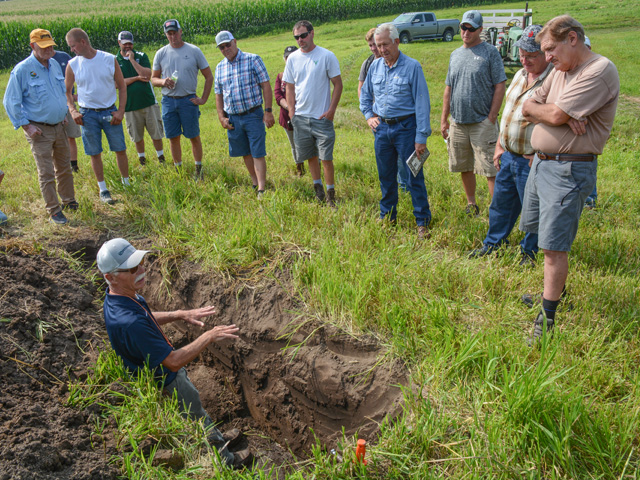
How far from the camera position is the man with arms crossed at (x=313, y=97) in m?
5.99

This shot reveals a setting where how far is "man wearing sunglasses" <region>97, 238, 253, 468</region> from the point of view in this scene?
10.8 feet

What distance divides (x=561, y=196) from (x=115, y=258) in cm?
310

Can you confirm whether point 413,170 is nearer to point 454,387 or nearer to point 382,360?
point 382,360

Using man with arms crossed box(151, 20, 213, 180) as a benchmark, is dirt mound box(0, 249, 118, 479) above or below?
below

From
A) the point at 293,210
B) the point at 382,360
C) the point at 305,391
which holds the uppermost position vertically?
the point at 293,210

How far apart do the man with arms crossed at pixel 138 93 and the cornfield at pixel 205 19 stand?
23.9 metres

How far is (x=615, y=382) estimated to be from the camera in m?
3.10

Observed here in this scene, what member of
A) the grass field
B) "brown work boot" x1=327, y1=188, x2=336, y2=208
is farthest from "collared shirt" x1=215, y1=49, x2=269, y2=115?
"brown work boot" x1=327, y1=188, x2=336, y2=208

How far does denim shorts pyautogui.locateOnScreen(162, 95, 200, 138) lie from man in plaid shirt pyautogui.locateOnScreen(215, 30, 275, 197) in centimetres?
68

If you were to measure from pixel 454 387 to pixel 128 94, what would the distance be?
6555 mm

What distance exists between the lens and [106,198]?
6.53m

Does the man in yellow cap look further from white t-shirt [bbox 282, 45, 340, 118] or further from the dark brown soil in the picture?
white t-shirt [bbox 282, 45, 340, 118]

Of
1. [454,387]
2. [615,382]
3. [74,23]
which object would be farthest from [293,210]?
[74,23]

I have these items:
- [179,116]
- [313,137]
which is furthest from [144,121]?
[313,137]
